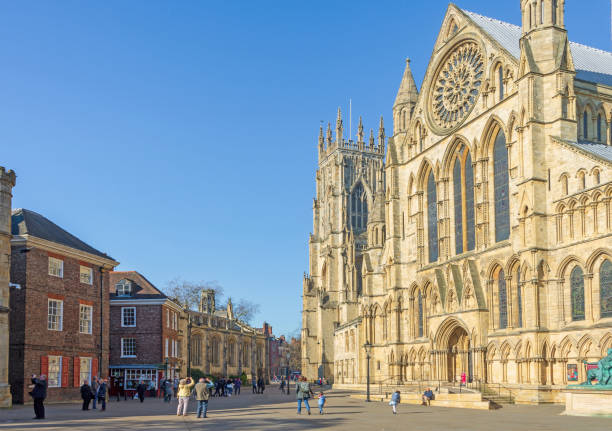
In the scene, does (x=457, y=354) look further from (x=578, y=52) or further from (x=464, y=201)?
(x=578, y=52)

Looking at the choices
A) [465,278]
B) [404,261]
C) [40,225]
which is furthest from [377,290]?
[40,225]

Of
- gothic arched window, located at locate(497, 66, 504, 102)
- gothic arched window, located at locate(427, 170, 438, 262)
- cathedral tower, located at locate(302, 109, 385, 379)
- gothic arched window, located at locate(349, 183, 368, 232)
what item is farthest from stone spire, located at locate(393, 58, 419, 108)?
gothic arched window, located at locate(349, 183, 368, 232)

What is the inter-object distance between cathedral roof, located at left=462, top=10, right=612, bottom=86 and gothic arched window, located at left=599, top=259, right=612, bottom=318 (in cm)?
1404

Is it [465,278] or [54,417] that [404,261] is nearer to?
[465,278]

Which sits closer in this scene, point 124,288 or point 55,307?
point 55,307

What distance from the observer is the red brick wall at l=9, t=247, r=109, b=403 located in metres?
36.4

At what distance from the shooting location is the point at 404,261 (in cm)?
5138

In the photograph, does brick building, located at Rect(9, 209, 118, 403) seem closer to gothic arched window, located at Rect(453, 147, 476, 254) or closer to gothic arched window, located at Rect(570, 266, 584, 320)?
gothic arched window, located at Rect(453, 147, 476, 254)

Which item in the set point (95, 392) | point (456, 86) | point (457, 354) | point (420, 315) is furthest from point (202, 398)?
point (456, 86)

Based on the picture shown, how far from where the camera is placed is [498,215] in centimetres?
4141

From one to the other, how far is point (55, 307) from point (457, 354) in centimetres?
2401

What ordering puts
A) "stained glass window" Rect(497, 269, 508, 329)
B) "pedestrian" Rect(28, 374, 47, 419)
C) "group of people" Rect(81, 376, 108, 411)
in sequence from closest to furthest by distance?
"pedestrian" Rect(28, 374, 47, 419)
"group of people" Rect(81, 376, 108, 411)
"stained glass window" Rect(497, 269, 508, 329)

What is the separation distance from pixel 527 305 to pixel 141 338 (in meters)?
29.6

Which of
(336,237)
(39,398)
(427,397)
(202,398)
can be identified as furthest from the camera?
(336,237)
